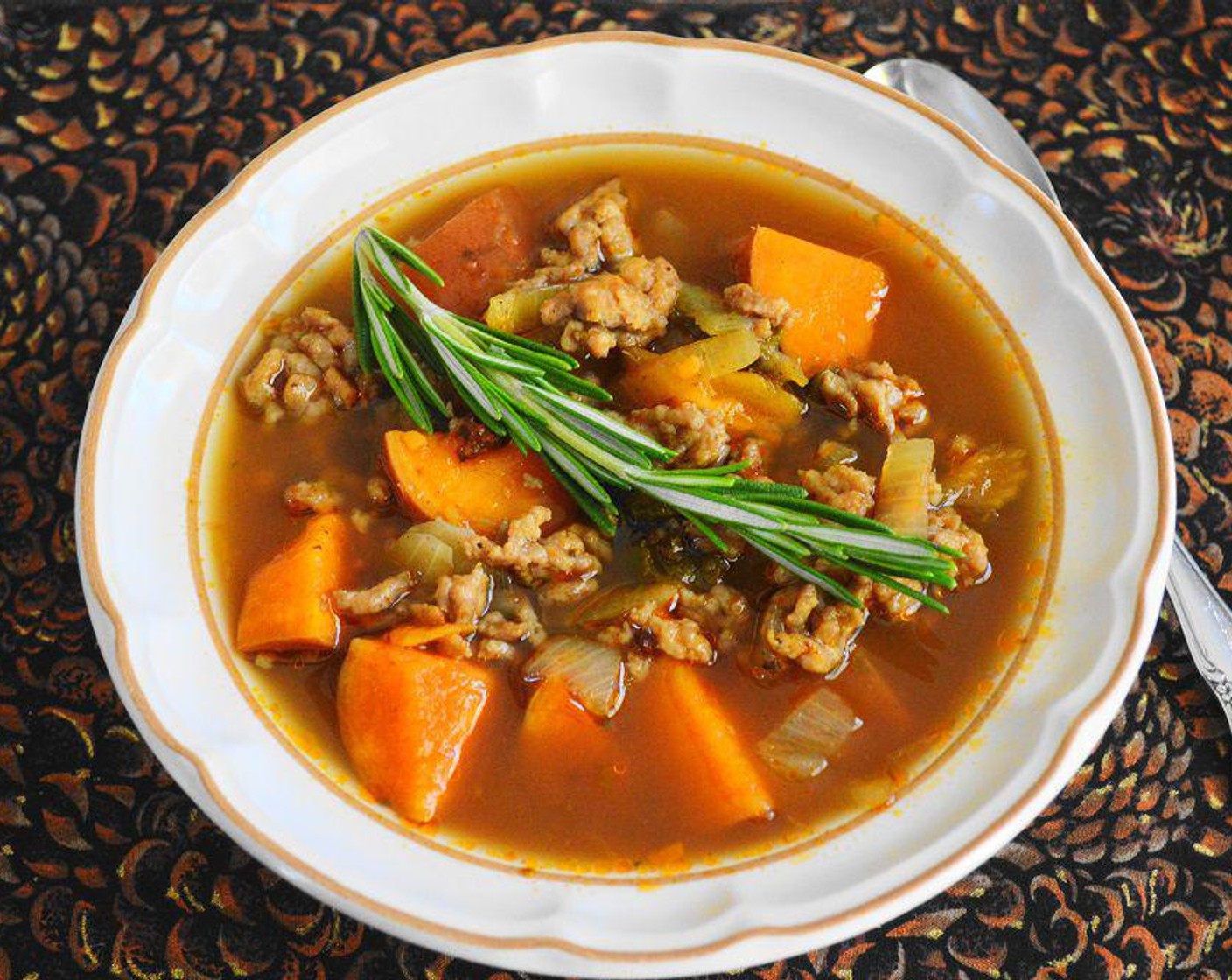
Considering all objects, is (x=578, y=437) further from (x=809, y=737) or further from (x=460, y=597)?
(x=809, y=737)

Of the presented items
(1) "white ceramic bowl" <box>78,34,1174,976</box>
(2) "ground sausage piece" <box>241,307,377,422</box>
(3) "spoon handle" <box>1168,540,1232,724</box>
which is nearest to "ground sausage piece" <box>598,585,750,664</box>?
(1) "white ceramic bowl" <box>78,34,1174,976</box>

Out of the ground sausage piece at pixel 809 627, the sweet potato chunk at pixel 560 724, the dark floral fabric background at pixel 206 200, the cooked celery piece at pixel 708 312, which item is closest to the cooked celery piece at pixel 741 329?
the cooked celery piece at pixel 708 312

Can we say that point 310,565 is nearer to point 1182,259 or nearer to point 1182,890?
point 1182,890

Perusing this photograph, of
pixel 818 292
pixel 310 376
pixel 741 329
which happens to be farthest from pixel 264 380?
pixel 818 292

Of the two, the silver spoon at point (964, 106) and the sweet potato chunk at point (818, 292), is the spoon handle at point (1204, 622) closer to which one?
the silver spoon at point (964, 106)

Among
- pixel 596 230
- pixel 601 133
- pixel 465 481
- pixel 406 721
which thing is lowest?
pixel 406 721
